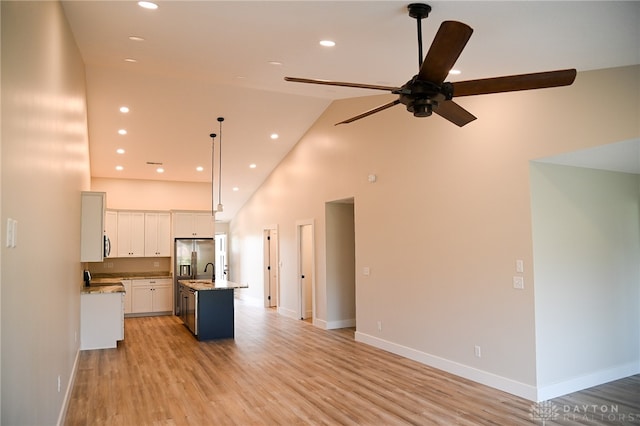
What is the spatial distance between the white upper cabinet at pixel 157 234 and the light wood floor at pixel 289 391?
3607 millimetres

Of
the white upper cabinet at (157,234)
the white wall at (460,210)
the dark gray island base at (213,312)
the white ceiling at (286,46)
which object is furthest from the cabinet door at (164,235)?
the white wall at (460,210)

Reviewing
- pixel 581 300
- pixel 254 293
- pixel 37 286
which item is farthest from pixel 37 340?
pixel 254 293

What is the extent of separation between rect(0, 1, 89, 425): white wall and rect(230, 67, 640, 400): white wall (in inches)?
157

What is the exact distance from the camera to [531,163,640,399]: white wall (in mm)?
4348

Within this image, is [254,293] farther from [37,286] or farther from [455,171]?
[37,286]

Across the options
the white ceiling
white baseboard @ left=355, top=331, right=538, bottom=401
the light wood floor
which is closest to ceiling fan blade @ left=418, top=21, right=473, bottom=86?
the white ceiling

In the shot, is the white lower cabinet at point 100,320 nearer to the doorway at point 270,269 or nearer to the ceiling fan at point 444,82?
the doorway at point 270,269

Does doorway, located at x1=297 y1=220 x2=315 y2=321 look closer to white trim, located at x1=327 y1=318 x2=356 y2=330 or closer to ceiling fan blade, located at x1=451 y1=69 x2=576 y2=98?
white trim, located at x1=327 y1=318 x2=356 y2=330

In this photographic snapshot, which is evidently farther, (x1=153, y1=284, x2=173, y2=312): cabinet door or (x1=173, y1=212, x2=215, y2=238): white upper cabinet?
(x1=173, y1=212, x2=215, y2=238): white upper cabinet

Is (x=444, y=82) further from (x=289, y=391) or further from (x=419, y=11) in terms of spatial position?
(x=289, y=391)

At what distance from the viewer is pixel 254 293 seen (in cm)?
1170

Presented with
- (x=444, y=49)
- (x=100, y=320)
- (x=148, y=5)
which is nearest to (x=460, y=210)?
(x=444, y=49)

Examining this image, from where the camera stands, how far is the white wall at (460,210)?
4.14 meters

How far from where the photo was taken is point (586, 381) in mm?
4555
